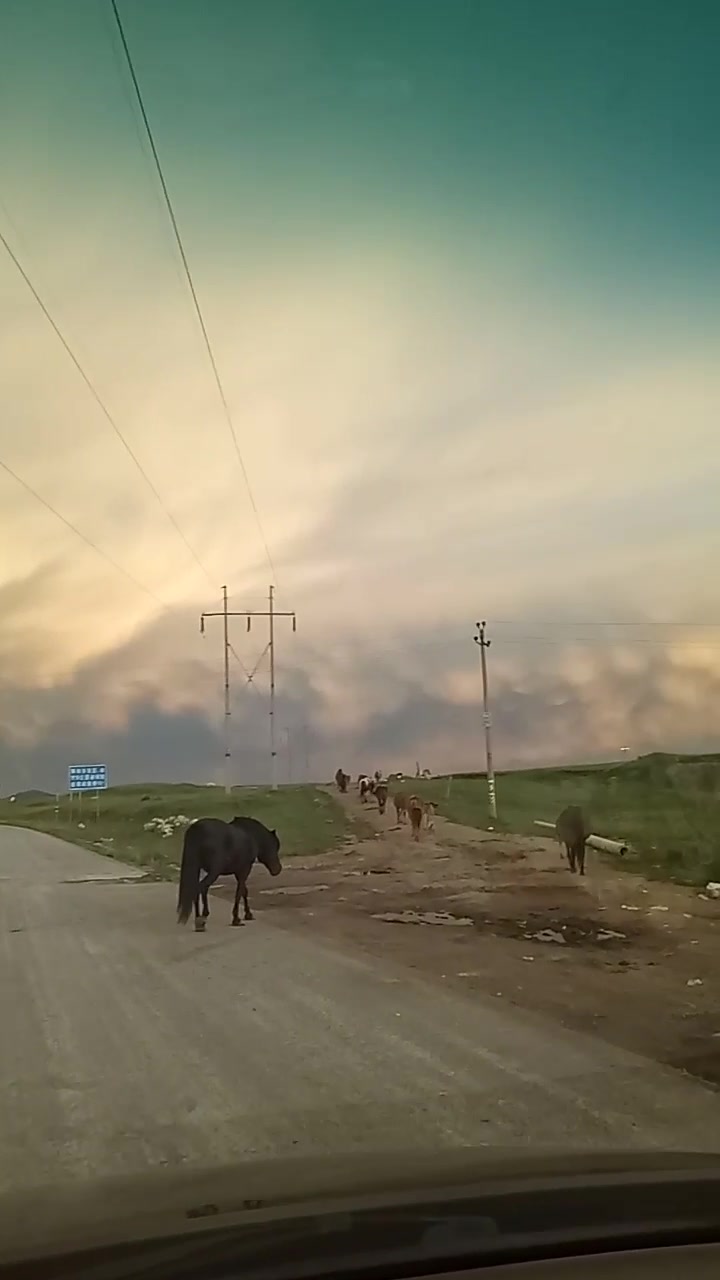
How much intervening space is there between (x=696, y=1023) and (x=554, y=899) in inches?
262

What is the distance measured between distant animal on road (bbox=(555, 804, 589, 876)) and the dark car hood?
40.8 ft

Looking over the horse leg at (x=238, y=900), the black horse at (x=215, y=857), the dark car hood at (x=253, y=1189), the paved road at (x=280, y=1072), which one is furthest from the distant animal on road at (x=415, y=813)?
the dark car hood at (x=253, y=1189)

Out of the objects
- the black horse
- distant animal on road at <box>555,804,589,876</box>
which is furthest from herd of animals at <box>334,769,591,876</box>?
the black horse

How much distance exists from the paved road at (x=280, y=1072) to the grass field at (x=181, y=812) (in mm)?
7393

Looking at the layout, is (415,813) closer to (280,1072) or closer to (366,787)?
(366,787)

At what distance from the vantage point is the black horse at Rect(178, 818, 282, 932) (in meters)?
13.8

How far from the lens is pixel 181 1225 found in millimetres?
2723

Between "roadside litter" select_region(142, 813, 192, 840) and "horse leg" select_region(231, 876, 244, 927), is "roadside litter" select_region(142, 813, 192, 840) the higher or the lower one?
the higher one

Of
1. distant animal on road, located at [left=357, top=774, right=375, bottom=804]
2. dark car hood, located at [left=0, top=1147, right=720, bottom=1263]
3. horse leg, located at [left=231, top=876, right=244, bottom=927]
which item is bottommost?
dark car hood, located at [left=0, top=1147, right=720, bottom=1263]

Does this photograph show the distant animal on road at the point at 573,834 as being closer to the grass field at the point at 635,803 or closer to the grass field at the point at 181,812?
the grass field at the point at 635,803

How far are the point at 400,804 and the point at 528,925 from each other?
7.34 meters

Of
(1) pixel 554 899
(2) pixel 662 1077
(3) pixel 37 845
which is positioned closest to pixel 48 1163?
(2) pixel 662 1077

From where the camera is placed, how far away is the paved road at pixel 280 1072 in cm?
517

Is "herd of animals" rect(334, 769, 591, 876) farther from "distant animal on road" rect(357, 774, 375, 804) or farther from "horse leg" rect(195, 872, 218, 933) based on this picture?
"horse leg" rect(195, 872, 218, 933)
